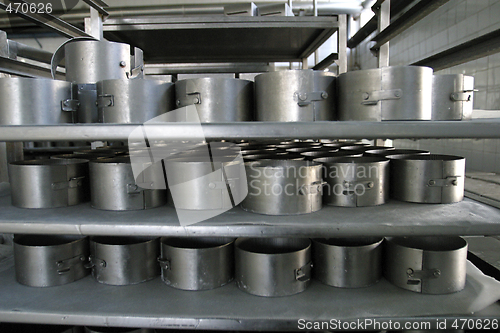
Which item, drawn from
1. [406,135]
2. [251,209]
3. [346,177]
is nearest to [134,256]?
[251,209]

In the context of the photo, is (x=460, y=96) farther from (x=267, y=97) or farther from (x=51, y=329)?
(x=51, y=329)

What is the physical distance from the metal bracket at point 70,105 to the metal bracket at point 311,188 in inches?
38.6

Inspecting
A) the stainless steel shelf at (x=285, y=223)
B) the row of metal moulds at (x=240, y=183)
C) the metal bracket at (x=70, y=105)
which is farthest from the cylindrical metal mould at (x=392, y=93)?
the metal bracket at (x=70, y=105)

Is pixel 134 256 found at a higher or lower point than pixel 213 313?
higher

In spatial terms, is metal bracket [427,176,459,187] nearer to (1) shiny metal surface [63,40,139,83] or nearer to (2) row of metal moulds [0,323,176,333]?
(2) row of metal moulds [0,323,176,333]

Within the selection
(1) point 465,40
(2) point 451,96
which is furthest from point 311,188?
(1) point 465,40

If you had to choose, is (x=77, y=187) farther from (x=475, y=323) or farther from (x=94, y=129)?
(x=475, y=323)

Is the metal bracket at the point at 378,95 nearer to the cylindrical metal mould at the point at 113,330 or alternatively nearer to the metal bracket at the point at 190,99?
the metal bracket at the point at 190,99

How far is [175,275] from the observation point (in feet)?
4.55

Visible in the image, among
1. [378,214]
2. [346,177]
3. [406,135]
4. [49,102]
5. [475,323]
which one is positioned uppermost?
[49,102]

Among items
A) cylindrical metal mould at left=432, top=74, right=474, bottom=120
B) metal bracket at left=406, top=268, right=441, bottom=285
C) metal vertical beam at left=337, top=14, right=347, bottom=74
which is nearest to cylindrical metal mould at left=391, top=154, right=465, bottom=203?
cylindrical metal mould at left=432, top=74, right=474, bottom=120

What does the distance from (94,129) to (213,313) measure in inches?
31.3

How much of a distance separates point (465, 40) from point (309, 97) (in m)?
2.63

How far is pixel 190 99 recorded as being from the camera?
50.7 inches
